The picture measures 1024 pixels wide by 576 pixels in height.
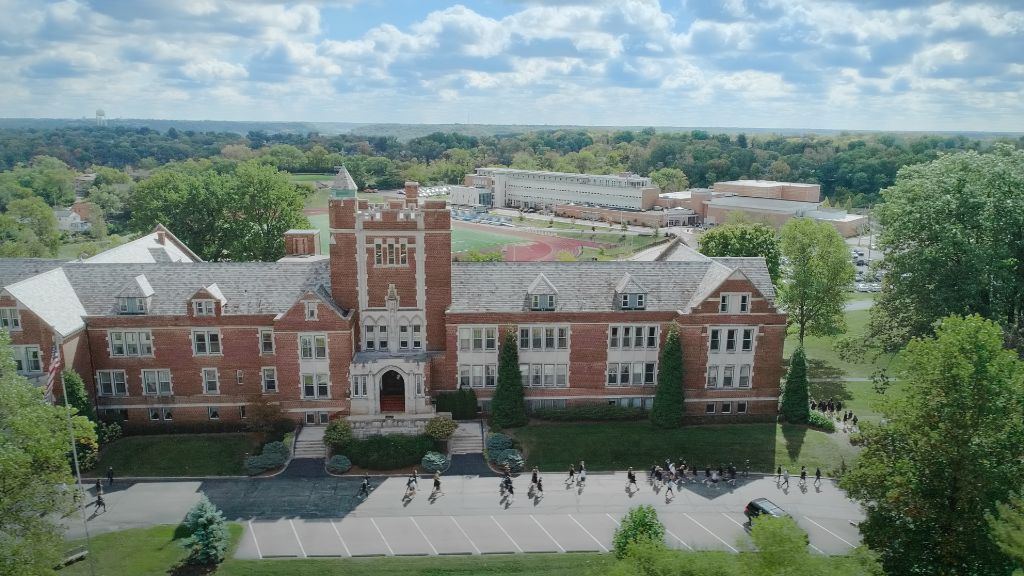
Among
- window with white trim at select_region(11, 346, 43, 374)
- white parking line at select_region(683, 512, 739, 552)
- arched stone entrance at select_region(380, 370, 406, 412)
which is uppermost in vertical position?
window with white trim at select_region(11, 346, 43, 374)

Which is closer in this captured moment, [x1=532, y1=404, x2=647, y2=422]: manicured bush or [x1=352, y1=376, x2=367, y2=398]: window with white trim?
[x1=352, y1=376, x2=367, y2=398]: window with white trim

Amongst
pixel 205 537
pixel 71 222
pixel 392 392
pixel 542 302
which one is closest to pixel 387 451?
pixel 392 392

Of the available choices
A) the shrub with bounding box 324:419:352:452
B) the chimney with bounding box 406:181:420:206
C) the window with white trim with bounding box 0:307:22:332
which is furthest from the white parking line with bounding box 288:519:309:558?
the chimney with bounding box 406:181:420:206

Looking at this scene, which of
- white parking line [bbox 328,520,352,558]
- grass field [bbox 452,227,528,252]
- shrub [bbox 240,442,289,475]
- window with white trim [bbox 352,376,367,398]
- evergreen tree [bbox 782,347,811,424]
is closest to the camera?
white parking line [bbox 328,520,352,558]

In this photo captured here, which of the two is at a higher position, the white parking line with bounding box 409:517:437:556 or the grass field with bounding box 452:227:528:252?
the grass field with bounding box 452:227:528:252

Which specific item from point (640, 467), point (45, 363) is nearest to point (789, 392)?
point (640, 467)

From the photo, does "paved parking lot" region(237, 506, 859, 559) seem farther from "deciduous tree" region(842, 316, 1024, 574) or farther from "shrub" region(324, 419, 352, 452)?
"deciduous tree" region(842, 316, 1024, 574)
